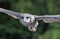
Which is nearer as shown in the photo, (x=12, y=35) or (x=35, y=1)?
(x=35, y=1)

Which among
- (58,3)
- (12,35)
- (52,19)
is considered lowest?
(12,35)

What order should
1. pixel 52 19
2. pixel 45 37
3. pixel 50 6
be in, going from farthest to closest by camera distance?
pixel 50 6
pixel 45 37
pixel 52 19

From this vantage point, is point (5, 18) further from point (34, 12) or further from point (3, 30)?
point (34, 12)

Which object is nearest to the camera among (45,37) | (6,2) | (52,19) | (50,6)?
(52,19)

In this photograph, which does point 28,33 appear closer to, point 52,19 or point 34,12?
point 34,12

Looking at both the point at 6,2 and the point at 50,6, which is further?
the point at 6,2

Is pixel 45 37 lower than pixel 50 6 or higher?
lower

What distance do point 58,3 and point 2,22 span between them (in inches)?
20.6

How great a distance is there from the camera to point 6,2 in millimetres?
2176

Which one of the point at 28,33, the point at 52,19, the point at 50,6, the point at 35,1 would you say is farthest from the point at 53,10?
the point at 52,19

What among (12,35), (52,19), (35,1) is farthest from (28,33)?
(52,19)

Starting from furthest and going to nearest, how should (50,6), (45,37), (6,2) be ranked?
(6,2) < (50,6) < (45,37)

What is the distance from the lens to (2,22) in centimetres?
215

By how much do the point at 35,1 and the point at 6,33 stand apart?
402mm
